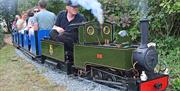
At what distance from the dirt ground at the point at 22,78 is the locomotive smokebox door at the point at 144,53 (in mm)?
1714

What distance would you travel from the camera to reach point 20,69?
841 cm

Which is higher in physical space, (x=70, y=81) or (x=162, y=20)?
(x=162, y=20)

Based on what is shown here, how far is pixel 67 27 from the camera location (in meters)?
7.32

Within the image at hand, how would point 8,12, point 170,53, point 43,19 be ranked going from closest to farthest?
1. point 170,53
2. point 43,19
3. point 8,12

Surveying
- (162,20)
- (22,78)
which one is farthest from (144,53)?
(162,20)

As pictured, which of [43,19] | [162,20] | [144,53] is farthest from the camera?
[162,20]

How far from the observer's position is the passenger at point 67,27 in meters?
7.05

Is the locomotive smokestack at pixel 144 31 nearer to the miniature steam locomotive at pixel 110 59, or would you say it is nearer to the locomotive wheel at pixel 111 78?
the miniature steam locomotive at pixel 110 59

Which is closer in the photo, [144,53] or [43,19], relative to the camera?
[144,53]

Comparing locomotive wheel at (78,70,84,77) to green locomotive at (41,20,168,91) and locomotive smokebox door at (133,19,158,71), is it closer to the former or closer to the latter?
green locomotive at (41,20,168,91)

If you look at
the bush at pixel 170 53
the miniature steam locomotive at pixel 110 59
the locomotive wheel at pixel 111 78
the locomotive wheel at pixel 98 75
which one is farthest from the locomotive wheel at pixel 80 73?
Answer: the bush at pixel 170 53

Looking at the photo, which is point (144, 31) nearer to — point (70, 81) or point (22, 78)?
point (70, 81)

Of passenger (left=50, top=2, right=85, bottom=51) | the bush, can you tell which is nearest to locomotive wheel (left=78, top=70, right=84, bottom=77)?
passenger (left=50, top=2, right=85, bottom=51)

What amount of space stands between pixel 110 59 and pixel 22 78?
8.35 ft
